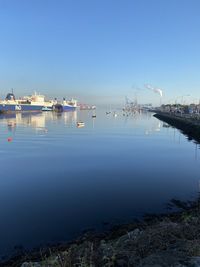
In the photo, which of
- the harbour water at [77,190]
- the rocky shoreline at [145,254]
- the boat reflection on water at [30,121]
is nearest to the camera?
the rocky shoreline at [145,254]

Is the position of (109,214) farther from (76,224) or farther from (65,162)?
(65,162)

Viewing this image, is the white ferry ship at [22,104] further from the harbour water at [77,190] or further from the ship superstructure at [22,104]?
the harbour water at [77,190]

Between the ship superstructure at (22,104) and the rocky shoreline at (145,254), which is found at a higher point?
the ship superstructure at (22,104)

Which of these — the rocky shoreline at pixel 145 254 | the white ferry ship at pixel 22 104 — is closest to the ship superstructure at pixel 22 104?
the white ferry ship at pixel 22 104

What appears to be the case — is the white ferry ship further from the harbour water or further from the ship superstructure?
the harbour water

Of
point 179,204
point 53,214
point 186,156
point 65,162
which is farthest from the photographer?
point 186,156

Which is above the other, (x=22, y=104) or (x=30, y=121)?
(x=22, y=104)

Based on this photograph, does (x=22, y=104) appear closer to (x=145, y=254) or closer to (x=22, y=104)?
(x=22, y=104)

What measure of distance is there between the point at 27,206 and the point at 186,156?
71.2 ft

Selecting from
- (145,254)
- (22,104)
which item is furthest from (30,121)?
(145,254)

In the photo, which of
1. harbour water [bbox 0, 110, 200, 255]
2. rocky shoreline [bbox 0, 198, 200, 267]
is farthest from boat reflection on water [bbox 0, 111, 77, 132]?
rocky shoreline [bbox 0, 198, 200, 267]

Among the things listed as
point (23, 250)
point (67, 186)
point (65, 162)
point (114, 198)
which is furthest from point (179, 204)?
point (65, 162)

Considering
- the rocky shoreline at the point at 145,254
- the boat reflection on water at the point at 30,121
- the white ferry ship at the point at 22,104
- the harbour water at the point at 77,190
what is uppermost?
the white ferry ship at the point at 22,104

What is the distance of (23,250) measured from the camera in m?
9.42
